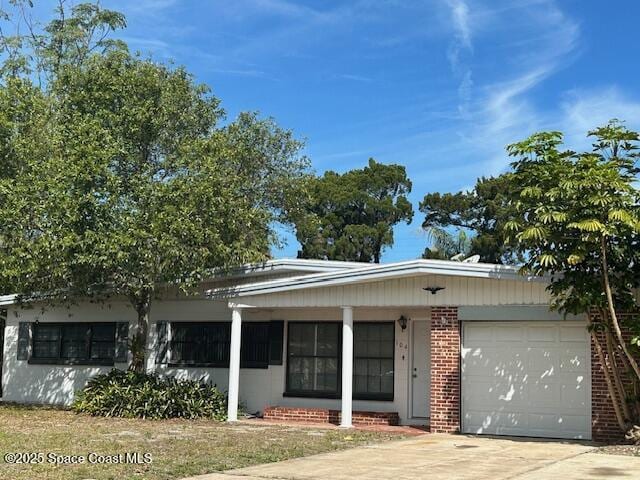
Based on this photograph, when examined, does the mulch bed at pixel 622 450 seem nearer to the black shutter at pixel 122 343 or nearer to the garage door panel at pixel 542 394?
the garage door panel at pixel 542 394

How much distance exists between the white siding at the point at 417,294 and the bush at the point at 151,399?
7.91 ft

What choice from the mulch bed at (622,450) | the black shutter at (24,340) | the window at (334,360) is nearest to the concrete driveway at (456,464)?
the mulch bed at (622,450)

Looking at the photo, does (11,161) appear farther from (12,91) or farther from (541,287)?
(541,287)

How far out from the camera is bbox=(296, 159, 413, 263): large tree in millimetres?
39594

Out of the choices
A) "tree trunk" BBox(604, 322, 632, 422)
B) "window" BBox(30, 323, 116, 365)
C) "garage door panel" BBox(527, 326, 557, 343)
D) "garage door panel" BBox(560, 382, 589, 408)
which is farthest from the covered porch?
"window" BBox(30, 323, 116, 365)

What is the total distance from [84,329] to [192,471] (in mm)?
11744

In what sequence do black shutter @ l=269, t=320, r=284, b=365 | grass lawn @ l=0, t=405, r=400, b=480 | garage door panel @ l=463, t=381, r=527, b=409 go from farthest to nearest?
1. black shutter @ l=269, t=320, r=284, b=365
2. garage door panel @ l=463, t=381, r=527, b=409
3. grass lawn @ l=0, t=405, r=400, b=480

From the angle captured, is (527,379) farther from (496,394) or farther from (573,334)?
(573,334)

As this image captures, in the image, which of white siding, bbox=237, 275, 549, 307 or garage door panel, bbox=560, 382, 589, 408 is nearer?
garage door panel, bbox=560, 382, 589, 408

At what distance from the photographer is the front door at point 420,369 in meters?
15.6

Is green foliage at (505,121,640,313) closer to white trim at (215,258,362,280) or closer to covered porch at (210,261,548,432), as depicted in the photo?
covered porch at (210,261,548,432)

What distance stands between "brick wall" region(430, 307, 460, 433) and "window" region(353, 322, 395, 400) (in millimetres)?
2020

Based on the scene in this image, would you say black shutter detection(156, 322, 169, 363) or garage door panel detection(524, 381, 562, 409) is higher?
black shutter detection(156, 322, 169, 363)

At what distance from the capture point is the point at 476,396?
13.9 m
